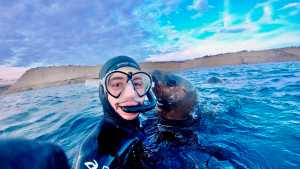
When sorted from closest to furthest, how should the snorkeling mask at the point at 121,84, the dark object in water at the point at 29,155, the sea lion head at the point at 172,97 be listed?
the dark object in water at the point at 29,155
the snorkeling mask at the point at 121,84
the sea lion head at the point at 172,97

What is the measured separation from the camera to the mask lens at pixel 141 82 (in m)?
2.88

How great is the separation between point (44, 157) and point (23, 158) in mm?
157

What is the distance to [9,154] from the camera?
3.93ft

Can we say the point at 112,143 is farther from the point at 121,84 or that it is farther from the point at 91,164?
the point at 121,84

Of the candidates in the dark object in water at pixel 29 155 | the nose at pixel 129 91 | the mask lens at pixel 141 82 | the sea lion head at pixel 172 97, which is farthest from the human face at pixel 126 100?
the sea lion head at pixel 172 97

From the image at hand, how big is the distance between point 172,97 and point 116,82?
2455 millimetres

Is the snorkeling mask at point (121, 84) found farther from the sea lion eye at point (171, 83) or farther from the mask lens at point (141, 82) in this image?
the sea lion eye at point (171, 83)

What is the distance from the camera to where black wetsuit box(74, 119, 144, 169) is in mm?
2029

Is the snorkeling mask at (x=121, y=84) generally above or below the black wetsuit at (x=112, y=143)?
above

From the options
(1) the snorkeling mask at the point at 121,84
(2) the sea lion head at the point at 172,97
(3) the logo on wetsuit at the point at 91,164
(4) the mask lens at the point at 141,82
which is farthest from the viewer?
(2) the sea lion head at the point at 172,97

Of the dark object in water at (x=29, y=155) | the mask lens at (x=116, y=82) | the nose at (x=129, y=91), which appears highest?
the mask lens at (x=116, y=82)

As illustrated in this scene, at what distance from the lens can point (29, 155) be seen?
1.33 metres

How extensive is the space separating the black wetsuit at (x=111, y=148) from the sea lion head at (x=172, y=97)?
201 centimetres

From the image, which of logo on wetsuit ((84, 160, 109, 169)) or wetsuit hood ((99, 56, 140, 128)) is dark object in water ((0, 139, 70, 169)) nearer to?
logo on wetsuit ((84, 160, 109, 169))
